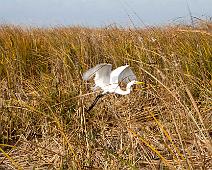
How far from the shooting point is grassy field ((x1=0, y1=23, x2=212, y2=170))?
1.11m

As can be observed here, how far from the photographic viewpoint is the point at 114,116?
1825 millimetres

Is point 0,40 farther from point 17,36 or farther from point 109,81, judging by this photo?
point 109,81

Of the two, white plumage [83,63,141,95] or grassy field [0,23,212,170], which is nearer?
grassy field [0,23,212,170]

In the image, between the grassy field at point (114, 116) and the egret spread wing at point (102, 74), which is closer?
the grassy field at point (114, 116)

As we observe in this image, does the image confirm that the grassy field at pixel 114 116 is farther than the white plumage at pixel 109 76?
No

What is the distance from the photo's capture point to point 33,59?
3.54 metres

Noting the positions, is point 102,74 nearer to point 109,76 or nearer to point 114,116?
point 109,76

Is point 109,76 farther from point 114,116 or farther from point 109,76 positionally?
point 114,116

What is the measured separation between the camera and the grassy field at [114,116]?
111 cm

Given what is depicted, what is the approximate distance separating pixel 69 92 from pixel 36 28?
13.3 feet

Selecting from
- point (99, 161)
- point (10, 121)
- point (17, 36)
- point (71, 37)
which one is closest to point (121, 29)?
point (71, 37)

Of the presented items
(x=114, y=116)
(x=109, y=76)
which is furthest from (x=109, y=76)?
(x=114, y=116)

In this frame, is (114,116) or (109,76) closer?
(109,76)

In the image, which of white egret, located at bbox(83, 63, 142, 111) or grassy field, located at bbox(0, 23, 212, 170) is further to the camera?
white egret, located at bbox(83, 63, 142, 111)
